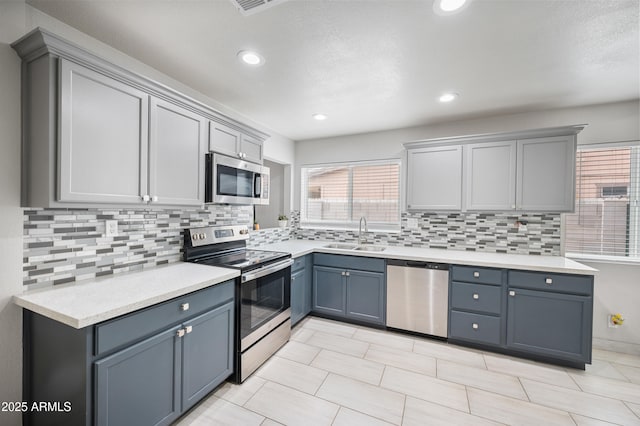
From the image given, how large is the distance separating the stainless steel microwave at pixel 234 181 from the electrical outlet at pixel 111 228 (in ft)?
2.12

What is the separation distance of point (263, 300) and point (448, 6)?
95.2 inches

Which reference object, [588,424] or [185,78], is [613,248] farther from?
[185,78]

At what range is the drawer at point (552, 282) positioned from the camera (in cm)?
234

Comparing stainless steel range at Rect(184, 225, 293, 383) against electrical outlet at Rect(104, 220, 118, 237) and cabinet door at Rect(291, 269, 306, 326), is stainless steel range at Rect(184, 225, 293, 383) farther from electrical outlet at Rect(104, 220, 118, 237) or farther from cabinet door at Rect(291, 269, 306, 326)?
electrical outlet at Rect(104, 220, 118, 237)

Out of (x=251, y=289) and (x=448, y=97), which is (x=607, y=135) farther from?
(x=251, y=289)

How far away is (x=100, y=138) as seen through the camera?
5.09ft

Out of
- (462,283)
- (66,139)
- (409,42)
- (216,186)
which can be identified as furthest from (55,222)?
(462,283)

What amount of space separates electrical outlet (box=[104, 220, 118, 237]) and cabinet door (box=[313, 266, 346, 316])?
2.13 metres

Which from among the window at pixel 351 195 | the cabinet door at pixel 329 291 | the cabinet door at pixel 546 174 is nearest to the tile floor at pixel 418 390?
the cabinet door at pixel 329 291

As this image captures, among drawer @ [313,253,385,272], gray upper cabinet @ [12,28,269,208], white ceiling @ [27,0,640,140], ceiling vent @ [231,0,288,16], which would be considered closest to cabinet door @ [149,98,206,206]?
gray upper cabinet @ [12,28,269,208]

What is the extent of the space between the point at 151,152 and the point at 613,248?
4311 mm

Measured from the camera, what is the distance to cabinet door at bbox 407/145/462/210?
3.08 m

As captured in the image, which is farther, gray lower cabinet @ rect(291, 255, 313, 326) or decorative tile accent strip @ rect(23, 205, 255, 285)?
gray lower cabinet @ rect(291, 255, 313, 326)

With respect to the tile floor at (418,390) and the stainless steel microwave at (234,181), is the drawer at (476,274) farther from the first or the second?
the stainless steel microwave at (234,181)
